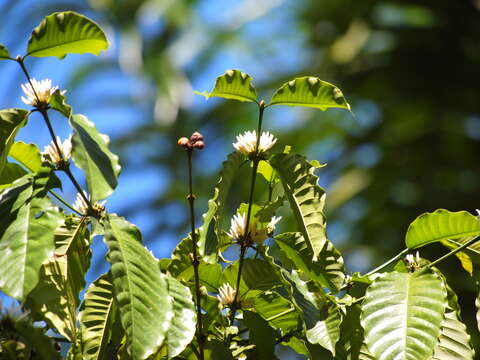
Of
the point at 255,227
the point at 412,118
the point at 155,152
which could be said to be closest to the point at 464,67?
the point at 412,118

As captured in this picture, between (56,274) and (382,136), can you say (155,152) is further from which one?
(56,274)

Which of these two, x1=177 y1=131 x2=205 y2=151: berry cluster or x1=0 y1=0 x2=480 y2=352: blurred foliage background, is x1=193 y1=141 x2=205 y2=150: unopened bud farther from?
x1=0 y1=0 x2=480 y2=352: blurred foliage background

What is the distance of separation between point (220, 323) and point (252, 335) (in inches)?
1.5

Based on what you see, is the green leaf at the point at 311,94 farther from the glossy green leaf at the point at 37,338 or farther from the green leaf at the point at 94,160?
the glossy green leaf at the point at 37,338

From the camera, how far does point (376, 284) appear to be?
1.83 feet

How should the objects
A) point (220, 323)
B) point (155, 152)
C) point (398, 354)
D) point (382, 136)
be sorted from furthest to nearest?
point (155, 152), point (382, 136), point (220, 323), point (398, 354)

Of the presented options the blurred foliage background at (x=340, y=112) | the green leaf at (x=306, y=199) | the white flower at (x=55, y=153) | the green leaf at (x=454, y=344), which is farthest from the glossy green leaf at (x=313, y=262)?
the blurred foliage background at (x=340, y=112)

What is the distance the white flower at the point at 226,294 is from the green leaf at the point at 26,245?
18 centimetres

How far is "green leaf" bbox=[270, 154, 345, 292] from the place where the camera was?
0.58 meters

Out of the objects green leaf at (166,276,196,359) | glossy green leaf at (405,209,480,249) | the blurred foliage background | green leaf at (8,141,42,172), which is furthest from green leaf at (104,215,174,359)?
the blurred foliage background

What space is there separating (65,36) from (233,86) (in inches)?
6.0

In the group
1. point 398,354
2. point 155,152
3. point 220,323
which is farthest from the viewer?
point 155,152

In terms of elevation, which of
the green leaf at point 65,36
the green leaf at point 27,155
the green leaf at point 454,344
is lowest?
the green leaf at point 454,344

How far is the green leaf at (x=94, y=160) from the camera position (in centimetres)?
52
